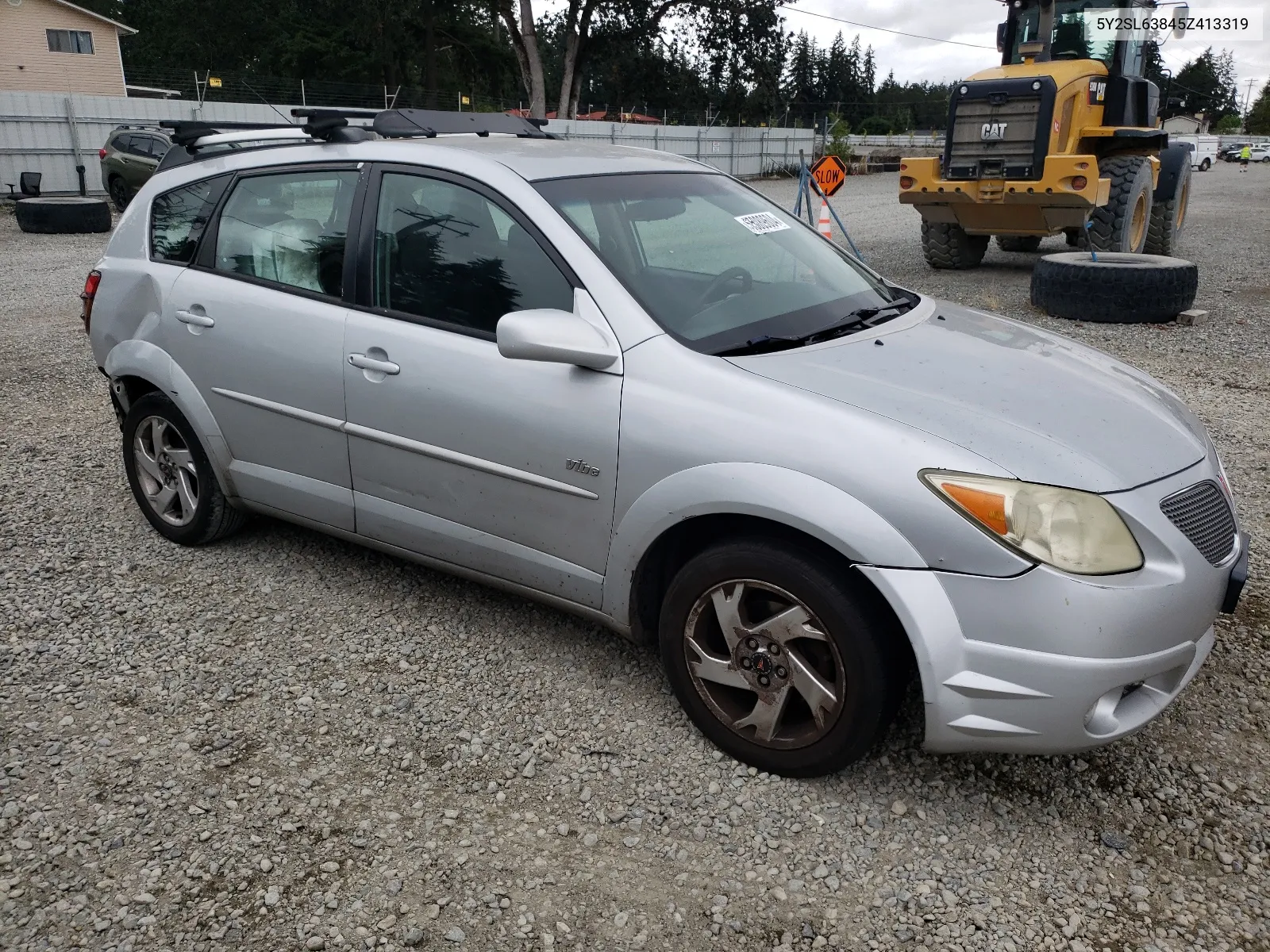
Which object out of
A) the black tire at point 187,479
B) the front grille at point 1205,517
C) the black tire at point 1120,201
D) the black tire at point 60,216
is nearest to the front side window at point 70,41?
the black tire at point 60,216

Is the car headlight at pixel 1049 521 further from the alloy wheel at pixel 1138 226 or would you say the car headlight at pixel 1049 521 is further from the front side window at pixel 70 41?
the front side window at pixel 70 41

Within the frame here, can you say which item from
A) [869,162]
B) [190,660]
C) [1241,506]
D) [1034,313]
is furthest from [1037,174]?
[869,162]

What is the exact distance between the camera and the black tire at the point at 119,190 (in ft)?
63.0

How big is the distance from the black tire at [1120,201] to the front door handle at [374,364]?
371 inches

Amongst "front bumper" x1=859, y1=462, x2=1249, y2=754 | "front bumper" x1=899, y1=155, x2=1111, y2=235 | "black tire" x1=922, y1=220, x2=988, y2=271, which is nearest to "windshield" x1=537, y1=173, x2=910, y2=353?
"front bumper" x1=859, y1=462, x2=1249, y2=754

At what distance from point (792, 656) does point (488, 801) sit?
3.11 feet

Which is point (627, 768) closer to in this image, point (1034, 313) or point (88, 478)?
point (88, 478)

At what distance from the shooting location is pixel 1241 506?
4.73 meters

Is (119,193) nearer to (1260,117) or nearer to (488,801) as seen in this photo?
(488,801)

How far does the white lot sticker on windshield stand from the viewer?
3699mm

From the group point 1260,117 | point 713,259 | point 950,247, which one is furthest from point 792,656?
point 1260,117

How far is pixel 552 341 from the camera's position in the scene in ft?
9.43

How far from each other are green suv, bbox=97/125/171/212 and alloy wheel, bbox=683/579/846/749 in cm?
1904

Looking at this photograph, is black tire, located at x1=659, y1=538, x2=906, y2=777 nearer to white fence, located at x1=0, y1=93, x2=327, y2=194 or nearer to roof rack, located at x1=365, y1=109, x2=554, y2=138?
roof rack, located at x1=365, y1=109, x2=554, y2=138
